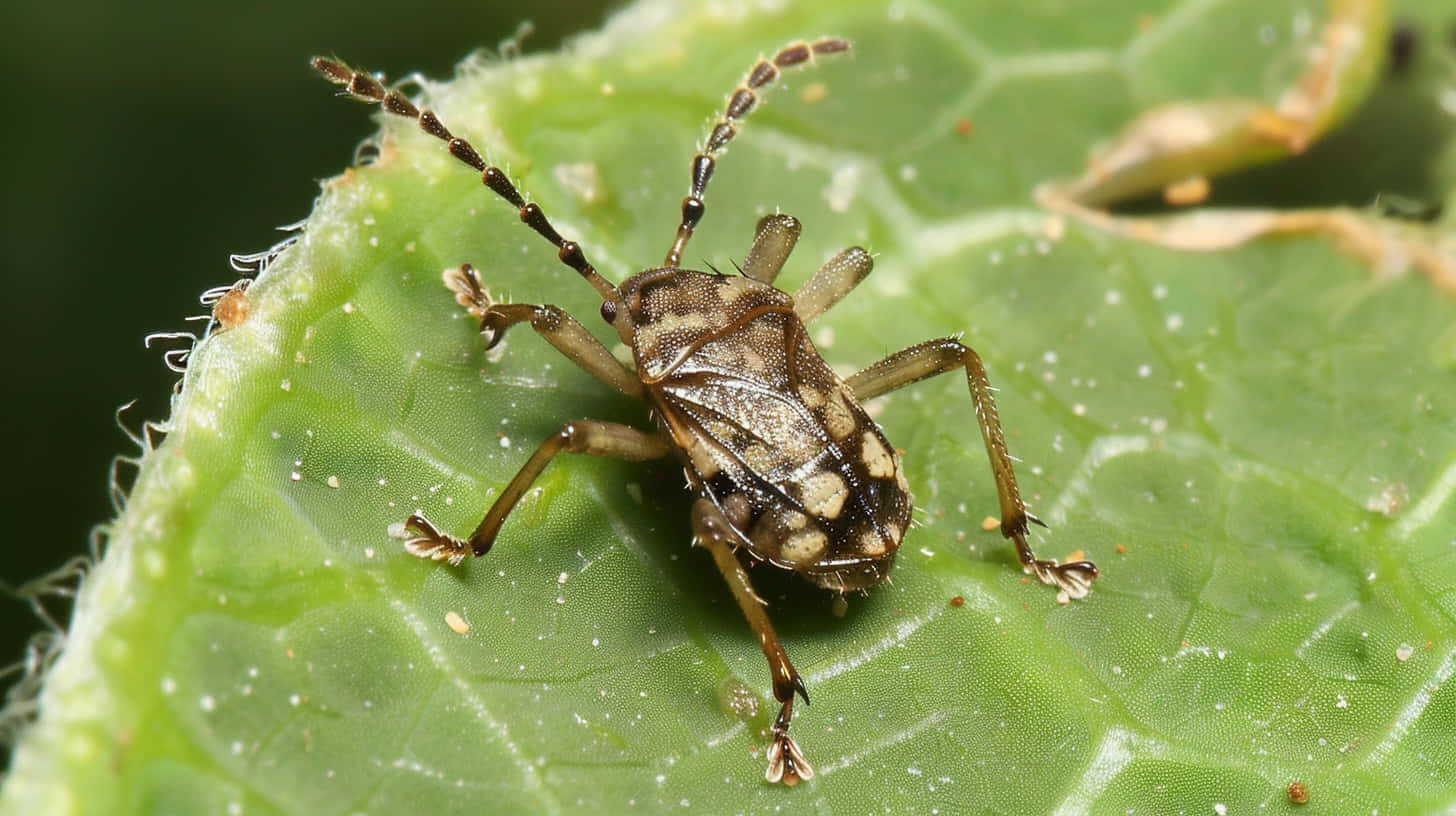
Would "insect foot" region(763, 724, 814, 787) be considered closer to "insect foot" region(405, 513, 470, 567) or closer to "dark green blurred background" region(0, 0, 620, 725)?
"insect foot" region(405, 513, 470, 567)

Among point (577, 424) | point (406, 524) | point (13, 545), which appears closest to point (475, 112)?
point (577, 424)

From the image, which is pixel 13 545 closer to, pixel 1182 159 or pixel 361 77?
pixel 361 77

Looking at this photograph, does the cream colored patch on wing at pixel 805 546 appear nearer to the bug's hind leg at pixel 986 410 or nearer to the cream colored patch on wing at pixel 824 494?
the cream colored patch on wing at pixel 824 494

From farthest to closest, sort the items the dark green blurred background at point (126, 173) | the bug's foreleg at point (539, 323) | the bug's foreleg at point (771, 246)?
the dark green blurred background at point (126, 173)
the bug's foreleg at point (771, 246)
the bug's foreleg at point (539, 323)

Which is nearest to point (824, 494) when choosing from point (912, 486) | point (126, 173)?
point (912, 486)

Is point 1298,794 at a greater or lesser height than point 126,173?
lesser

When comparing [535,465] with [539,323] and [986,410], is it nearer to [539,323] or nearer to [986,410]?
[539,323]

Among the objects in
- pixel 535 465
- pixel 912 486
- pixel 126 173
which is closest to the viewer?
pixel 535 465

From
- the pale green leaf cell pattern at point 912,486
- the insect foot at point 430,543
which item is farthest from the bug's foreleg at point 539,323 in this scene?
the insect foot at point 430,543
